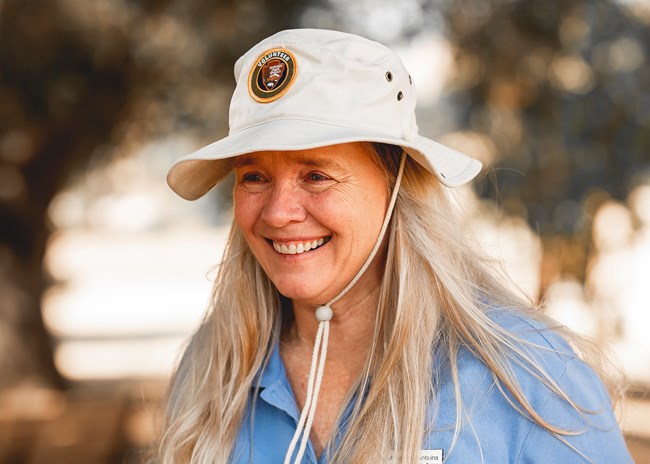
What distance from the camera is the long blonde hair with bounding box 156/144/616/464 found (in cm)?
215

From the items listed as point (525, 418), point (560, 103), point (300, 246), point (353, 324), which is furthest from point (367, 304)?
point (560, 103)

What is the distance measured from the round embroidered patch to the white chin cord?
0.40m

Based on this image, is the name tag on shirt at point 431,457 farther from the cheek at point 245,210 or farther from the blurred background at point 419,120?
the blurred background at point 419,120

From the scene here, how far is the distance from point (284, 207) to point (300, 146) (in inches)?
9.0

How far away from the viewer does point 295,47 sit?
2162 mm

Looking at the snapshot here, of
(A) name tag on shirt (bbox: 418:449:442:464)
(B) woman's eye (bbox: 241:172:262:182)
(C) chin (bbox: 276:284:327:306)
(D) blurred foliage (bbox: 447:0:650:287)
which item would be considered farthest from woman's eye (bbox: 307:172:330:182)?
(D) blurred foliage (bbox: 447:0:650:287)

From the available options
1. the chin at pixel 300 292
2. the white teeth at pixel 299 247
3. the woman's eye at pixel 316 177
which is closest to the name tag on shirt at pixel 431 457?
the chin at pixel 300 292

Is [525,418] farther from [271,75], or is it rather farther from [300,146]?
[271,75]

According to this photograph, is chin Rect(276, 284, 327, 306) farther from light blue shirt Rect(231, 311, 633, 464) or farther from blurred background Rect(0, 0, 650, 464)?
blurred background Rect(0, 0, 650, 464)

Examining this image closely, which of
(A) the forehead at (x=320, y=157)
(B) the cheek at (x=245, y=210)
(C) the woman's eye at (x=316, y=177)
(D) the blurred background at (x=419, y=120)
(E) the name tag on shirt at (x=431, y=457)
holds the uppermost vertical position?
(D) the blurred background at (x=419, y=120)

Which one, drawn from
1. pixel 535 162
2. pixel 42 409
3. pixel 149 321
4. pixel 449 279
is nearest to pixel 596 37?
pixel 535 162

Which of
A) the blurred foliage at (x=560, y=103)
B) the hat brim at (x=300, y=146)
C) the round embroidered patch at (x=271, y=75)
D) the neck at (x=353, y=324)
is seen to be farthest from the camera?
the blurred foliage at (x=560, y=103)

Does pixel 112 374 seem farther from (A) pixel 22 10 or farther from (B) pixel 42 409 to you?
(A) pixel 22 10

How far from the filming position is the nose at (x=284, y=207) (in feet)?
7.20
